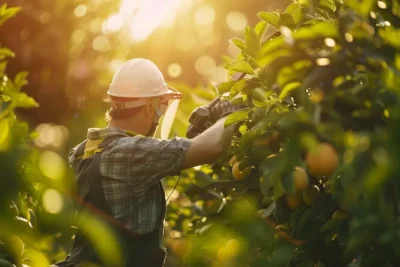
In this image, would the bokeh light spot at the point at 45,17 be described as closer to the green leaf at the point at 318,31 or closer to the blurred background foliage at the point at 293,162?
the blurred background foliage at the point at 293,162

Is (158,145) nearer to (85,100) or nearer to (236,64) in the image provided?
(236,64)

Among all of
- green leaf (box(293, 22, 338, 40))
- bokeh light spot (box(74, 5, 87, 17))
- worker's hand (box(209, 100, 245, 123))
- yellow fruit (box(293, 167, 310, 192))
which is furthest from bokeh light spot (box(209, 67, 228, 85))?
bokeh light spot (box(74, 5, 87, 17))

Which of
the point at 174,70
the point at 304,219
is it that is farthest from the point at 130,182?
the point at 174,70

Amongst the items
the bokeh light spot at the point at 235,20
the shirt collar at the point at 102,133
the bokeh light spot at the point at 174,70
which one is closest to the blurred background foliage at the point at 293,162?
the shirt collar at the point at 102,133

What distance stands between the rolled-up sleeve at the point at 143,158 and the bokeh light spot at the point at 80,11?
20.5 feet

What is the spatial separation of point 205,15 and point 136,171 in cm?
2327

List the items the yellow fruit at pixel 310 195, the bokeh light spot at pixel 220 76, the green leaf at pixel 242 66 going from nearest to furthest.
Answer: the yellow fruit at pixel 310 195, the green leaf at pixel 242 66, the bokeh light spot at pixel 220 76

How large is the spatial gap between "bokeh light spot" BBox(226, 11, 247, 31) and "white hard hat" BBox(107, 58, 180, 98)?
20.2 m

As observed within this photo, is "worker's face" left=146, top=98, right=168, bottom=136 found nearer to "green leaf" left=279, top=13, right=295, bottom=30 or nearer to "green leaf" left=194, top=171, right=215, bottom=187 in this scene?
"green leaf" left=194, top=171, right=215, bottom=187

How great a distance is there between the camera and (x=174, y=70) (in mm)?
21719

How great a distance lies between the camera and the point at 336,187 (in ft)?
7.20

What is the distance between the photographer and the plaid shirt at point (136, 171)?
140 inches

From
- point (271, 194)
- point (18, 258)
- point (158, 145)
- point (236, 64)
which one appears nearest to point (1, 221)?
point (18, 258)

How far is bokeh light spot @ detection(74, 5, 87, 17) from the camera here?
9631 mm
